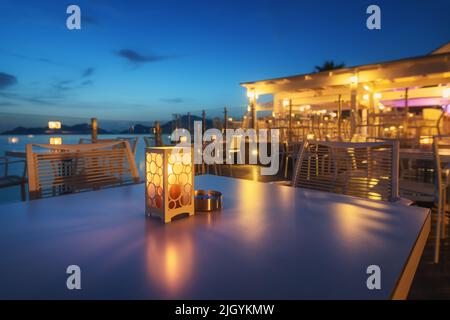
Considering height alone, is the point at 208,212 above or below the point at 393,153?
below

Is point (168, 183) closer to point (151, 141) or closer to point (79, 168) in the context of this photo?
point (79, 168)

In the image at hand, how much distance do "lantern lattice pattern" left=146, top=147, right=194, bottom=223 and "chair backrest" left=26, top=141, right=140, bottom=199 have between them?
70cm

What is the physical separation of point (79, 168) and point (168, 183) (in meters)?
0.88

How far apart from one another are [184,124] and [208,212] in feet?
31.0

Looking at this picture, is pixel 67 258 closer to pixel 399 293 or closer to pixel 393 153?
pixel 399 293

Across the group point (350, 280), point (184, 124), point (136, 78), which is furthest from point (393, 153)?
point (136, 78)

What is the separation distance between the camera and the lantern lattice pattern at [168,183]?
2.52 feet

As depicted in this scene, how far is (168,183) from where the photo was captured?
0.79 m

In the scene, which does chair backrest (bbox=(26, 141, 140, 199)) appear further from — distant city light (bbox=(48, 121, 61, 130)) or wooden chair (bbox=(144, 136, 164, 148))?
distant city light (bbox=(48, 121, 61, 130))

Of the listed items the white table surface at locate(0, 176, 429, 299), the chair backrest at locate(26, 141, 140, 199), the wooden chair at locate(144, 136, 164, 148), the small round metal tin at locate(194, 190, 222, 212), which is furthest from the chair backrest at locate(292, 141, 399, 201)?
the wooden chair at locate(144, 136, 164, 148)

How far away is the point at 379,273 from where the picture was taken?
46 cm

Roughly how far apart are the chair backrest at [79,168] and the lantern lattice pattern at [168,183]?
0.70 meters

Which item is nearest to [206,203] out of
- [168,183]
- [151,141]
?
[168,183]

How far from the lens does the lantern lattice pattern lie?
2.52ft
